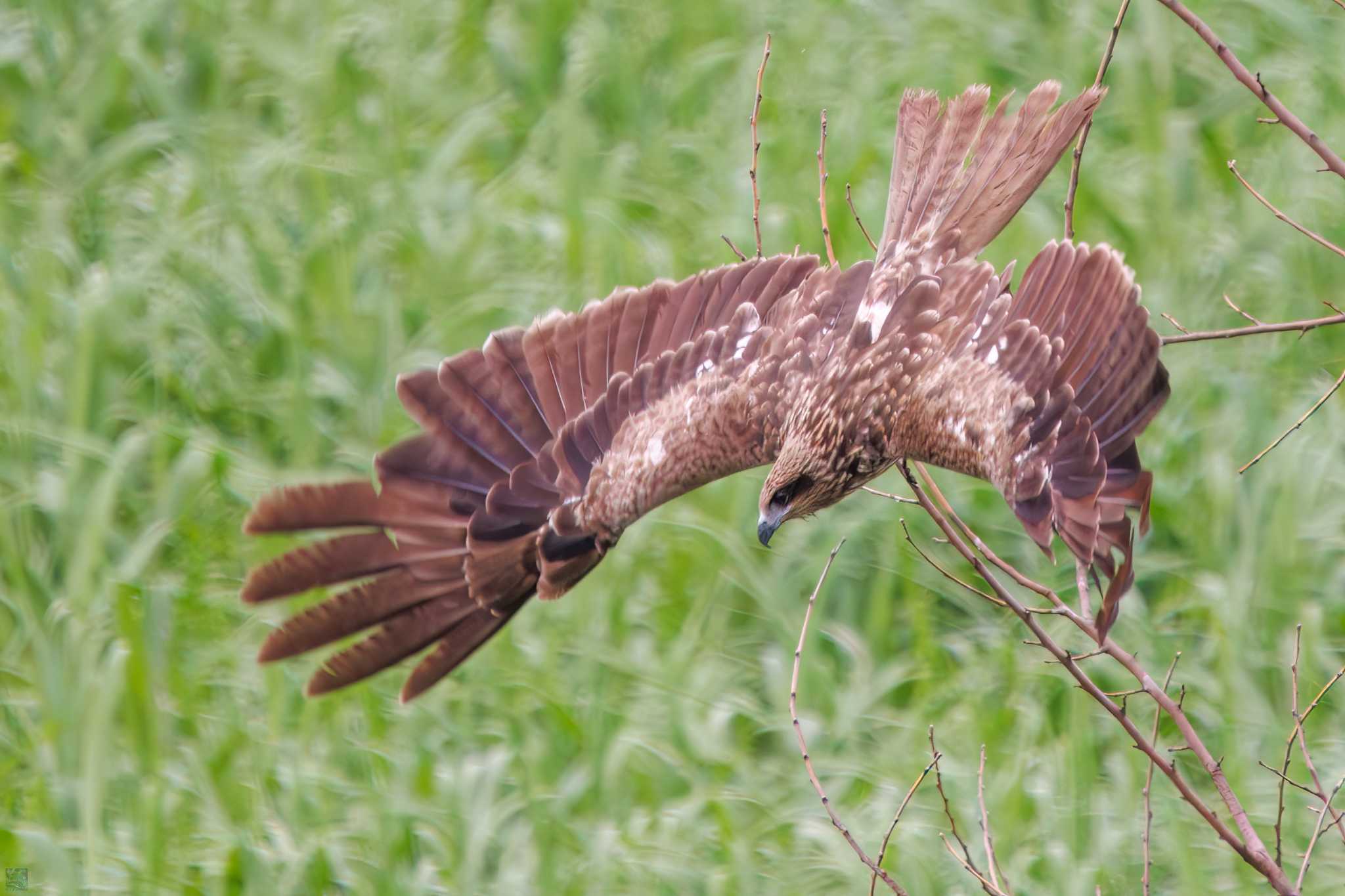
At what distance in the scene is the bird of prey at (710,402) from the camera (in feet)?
12.6

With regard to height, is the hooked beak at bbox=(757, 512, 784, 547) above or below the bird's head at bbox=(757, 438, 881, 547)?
below

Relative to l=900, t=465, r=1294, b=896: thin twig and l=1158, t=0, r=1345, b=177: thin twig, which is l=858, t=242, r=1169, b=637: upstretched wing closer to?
l=900, t=465, r=1294, b=896: thin twig

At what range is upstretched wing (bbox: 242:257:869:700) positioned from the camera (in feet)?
13.8

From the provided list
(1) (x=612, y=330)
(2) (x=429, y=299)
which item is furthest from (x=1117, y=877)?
(2) (x=429, y=299)

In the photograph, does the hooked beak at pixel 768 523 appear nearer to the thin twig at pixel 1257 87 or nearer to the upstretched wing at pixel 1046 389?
the upstretched wing at pixel 1046 389

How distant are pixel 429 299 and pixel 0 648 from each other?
2304 mm

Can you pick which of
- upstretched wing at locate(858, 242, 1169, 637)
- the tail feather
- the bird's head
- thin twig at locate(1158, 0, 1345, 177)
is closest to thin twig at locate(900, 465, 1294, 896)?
upstretched wing at locate(858, 242, 1169, 637)

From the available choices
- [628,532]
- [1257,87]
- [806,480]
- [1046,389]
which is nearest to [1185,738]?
[1046,389]

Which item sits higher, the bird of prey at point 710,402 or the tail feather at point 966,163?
the tail feather at point 966,163

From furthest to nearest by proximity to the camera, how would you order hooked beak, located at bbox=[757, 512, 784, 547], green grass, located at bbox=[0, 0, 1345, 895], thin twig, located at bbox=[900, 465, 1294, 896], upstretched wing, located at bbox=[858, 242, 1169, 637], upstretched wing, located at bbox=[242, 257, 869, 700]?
1. green grass, located at bbox=[0, 0, 1345, 895]
2. hooked beak, located at bbox=[757, 512, 784, 547]
3. upstretched wing, located at bbox=[242, 257, 869, 700]
4. upstretched wing, located at bbox=[858, 242, 1169, 637]
5. thin twig, located at bbox=[900, 465, 1294, 896]

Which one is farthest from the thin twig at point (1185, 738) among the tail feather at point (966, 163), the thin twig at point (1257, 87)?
the tail feather at point (966, 163)

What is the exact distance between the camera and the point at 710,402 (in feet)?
Answer: 14.5

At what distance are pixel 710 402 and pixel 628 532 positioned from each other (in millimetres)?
2183

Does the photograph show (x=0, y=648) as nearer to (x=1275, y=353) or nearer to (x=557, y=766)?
→ (x=557, y=766)
